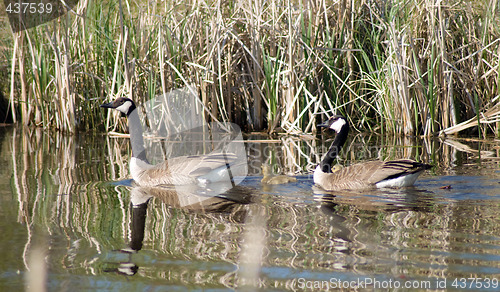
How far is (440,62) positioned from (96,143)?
640 cm

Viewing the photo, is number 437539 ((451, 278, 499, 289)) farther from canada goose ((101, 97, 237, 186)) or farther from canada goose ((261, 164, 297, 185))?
canada goose ((101, 97, 237, 186))

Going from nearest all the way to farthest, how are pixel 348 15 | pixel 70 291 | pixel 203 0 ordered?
1. pixel 70 291
2. pixel 203 0
3. pixel 348 15

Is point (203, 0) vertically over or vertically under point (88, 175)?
over

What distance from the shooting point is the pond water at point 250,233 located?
3756 mm

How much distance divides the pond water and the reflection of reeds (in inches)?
96.2

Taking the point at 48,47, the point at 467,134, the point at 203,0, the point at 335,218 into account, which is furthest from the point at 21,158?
the point at 467,134

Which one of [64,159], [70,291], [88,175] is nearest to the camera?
[70,291]

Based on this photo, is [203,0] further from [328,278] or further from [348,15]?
[328,278]

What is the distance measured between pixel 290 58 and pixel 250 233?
230 inches

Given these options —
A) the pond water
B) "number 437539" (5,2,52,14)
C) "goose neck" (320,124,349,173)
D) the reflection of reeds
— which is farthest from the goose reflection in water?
"number 437539" (5,2,52,14)

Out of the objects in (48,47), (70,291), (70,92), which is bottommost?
(70,291)

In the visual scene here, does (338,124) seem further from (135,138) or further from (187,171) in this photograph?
(135,138)

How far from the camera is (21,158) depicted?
29.8ft

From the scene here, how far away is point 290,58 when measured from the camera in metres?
10.1
